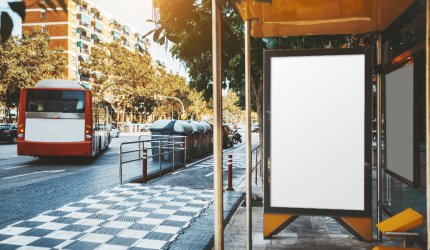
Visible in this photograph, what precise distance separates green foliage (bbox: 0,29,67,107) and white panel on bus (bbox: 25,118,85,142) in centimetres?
1902

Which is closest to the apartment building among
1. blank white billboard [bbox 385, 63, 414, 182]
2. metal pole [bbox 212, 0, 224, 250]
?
blank white billboard [bbox 385, 63, 414, 182]

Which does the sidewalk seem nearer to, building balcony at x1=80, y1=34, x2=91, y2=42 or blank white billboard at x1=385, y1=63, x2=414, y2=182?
blank white billboard at x1=385, y1=63, x2=414, y2=182

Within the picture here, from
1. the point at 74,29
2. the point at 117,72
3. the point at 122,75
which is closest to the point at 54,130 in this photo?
the point at 117,72

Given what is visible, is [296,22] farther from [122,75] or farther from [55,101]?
[122,75]

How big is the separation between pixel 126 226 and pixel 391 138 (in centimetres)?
381

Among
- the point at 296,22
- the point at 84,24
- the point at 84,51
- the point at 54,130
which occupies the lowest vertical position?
the point at 54,130

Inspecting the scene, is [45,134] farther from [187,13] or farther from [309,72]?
[309,72]

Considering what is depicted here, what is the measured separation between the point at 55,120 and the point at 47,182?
15.3 feet

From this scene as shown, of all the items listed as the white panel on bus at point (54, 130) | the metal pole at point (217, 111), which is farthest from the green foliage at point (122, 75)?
the metal pole at point (217, 111)

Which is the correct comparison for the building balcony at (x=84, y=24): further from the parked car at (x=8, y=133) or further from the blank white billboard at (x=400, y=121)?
the blank white billboard at (x=400, y=121)

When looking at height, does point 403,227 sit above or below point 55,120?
below

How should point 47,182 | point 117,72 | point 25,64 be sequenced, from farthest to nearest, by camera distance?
point 117,72
point 25,64
point 47,182

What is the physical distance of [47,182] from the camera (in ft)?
35.4

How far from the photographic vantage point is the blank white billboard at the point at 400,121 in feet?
13.7
